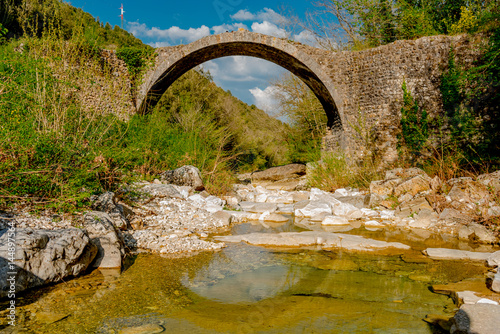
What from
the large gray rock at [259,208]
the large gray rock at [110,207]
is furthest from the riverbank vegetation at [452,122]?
the large gray rock at [110,207]

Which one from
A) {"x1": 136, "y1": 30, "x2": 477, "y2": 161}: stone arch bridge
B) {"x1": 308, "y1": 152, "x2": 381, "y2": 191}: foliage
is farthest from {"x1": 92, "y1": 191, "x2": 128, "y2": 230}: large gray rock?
{"x1": 308, "y1": 152, "x2": 381, "y2": 191}: foliage

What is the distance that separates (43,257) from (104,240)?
2.01 feet

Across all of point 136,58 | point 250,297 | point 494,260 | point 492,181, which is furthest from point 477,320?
point 136,58

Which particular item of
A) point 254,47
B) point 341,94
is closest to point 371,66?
point 341,94

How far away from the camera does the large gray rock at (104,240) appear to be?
9.27ft

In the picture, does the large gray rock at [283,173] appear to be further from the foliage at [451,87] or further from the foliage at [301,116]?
the foliage at [451,87]

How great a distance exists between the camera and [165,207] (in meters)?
4.79

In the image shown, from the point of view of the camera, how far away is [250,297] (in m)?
2.30

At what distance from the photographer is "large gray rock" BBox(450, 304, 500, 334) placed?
1675 millimetres

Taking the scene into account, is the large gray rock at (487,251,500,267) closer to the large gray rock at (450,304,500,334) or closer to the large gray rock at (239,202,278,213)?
the large gray rock at (450,304,500,334)

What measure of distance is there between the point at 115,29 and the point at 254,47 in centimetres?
1967

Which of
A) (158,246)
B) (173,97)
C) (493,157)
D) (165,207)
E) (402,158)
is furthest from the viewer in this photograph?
(173,97)

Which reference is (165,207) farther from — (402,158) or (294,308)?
(402,158)

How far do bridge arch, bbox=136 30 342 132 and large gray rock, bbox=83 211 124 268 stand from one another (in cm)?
679
